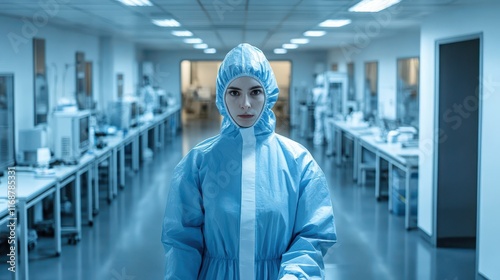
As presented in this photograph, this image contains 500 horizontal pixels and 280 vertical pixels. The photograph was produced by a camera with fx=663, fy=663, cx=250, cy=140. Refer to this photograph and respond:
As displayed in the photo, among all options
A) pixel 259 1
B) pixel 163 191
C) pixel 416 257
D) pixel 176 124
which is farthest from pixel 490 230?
pixel 176 124

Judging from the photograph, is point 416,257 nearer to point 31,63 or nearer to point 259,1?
point 259,1

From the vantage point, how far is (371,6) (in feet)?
18.5

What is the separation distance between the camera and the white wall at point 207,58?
16.9m

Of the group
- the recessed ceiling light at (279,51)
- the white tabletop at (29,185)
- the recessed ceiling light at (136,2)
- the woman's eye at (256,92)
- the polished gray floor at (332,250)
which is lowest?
the polished gray floor at (332,250)

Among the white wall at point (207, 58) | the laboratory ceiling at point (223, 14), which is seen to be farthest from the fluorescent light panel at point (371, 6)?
the white wall at point (207, 58)

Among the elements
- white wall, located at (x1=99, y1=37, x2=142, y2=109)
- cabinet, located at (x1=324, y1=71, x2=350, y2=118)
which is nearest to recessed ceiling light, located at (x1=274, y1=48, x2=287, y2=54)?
cabinet, located at (x1=324, y1=71, x2=350, y2=118)

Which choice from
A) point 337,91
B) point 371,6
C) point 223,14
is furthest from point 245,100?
point 337,91

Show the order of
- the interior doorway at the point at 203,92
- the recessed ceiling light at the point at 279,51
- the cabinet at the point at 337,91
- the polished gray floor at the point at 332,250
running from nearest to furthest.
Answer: the polished gray floor at the point at 332,250, the cabinet at the point at 337,91, the recessed ceiling light at the point at 279,51, the interior doorway at the point at 203,92

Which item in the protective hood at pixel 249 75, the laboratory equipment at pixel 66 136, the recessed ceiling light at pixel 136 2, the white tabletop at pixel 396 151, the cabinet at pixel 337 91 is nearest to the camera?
the protective hood at pixel 249 75

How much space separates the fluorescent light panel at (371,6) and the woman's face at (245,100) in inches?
129

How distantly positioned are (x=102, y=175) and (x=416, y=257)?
541 centimetres

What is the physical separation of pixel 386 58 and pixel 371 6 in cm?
493

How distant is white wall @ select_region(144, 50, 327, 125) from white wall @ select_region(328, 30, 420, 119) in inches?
163

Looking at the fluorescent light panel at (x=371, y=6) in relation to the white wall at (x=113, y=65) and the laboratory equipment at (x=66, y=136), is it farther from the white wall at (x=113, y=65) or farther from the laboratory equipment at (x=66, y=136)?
the white wall at (x=113, y=65)
